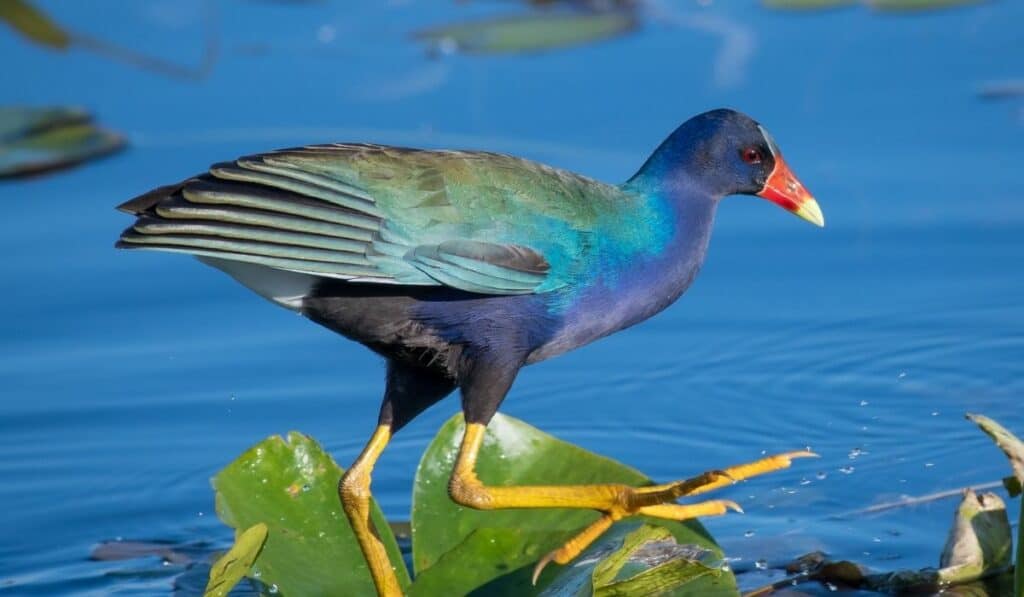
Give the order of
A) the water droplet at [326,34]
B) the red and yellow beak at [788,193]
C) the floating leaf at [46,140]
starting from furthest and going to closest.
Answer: the water droplet at [326,34]
the floating leaf at [46,140]
the red and yellow beak at [788,193]

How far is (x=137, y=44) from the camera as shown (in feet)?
20.8

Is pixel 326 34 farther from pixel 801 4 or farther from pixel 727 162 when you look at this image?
pixel 727 162

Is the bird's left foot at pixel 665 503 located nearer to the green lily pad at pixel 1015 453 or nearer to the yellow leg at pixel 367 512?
the yellow leg at pixel 367 512

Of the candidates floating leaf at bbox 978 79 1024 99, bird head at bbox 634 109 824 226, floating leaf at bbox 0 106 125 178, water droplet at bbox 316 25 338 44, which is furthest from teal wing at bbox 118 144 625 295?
water droplet at bbox 316 25 338 44

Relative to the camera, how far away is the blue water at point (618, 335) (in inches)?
161

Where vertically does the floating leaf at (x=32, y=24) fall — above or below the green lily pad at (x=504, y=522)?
above

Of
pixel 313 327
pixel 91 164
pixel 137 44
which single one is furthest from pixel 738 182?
pixel 137 44

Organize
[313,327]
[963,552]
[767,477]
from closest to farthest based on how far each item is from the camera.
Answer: [963,552] < [767,477] < [313,327]

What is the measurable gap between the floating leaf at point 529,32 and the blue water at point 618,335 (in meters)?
0.06

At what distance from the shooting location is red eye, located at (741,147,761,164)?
364 cm

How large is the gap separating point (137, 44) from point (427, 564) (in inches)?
139

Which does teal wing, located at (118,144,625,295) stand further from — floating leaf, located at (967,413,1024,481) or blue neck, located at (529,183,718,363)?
floating leaf, located at (967,413,1024,481)

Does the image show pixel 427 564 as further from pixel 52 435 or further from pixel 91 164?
pixel 91 164

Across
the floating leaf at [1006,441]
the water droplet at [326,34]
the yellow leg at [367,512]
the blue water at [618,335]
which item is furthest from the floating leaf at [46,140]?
the floating leaf at [1006,441]
